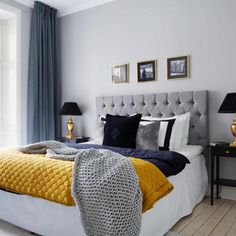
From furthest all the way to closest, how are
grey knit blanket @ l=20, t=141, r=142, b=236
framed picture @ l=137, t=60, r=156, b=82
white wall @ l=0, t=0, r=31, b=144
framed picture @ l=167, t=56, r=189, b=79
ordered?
white wall @ l=0, t=0, r=31, b=144, framed picture @ l=137, t=60, r=156, b=82, framed picture @ l=167, t=56, r=189, b=79, grey knit blanket @ l=20, t=141, r=142, b=236

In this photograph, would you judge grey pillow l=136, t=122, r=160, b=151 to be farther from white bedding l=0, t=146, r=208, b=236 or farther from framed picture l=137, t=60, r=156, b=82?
framed picture l=137, t=60, r=156, b=82

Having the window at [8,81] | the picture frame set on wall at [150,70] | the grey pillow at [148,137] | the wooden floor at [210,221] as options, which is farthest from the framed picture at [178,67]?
the window at [8,81]

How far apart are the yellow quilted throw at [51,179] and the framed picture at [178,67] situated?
1803 mm

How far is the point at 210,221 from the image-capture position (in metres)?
2.44

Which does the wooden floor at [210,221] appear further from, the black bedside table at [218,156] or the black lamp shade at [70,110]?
the black lamp shade at [70,110]

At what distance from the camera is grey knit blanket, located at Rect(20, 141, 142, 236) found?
60.7 inches

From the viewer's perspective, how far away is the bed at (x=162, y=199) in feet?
6.19

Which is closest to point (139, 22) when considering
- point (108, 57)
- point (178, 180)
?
point (108, 57)

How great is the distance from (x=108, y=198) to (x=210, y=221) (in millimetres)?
1404

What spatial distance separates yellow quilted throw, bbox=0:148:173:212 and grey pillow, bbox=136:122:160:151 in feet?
2.69

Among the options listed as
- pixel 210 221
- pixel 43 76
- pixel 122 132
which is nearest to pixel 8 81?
pixel 43 76

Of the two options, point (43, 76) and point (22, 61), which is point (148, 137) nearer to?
point (43, 76)

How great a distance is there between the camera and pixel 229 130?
3.07 meters

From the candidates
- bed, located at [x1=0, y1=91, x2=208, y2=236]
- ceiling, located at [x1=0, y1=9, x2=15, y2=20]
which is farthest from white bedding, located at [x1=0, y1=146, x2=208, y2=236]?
ceiling, located at [x1=0, y1=9, x2=15, y2=20]
